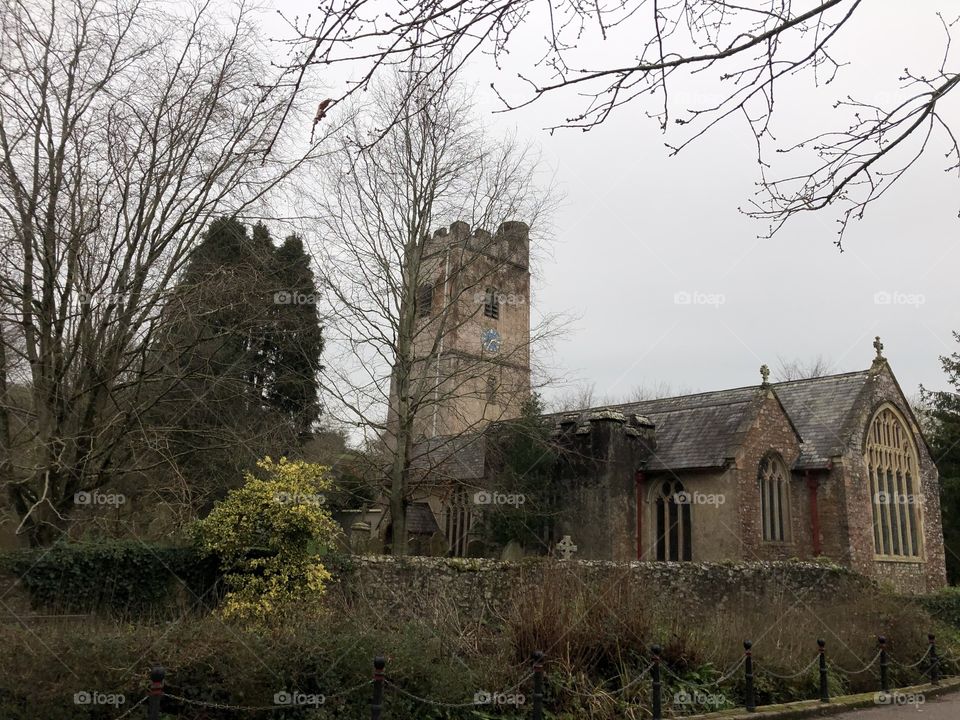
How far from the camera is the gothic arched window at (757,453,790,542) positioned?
2222cm

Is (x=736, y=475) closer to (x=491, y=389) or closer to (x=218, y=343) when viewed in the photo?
(x=491, y=389)

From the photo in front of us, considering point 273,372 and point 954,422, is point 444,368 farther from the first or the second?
point 954,422

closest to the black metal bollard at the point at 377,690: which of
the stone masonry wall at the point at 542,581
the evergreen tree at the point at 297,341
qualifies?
the stone masonry wall at the point at 542,581

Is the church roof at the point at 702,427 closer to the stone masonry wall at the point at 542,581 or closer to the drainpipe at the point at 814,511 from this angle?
the drainpipe at the point at 814,511

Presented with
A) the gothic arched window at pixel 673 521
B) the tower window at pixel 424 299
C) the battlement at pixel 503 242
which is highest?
the battlement at pixel 503 242

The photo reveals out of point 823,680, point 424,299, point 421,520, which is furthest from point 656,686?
point 421,520

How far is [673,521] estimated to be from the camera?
22.4 metres

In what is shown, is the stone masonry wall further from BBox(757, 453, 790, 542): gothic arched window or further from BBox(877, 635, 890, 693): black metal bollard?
BBox(757, 453, 790, 542): gothic arched window

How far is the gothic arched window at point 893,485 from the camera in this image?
2411 centimetres

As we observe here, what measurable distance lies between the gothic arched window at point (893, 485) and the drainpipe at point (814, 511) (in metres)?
2.01

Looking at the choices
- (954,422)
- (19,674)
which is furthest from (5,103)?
(954,422)

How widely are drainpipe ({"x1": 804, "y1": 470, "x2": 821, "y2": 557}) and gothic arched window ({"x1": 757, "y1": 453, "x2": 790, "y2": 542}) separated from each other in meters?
0.67

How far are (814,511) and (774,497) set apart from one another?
1374 mm

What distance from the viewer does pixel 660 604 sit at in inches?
479
